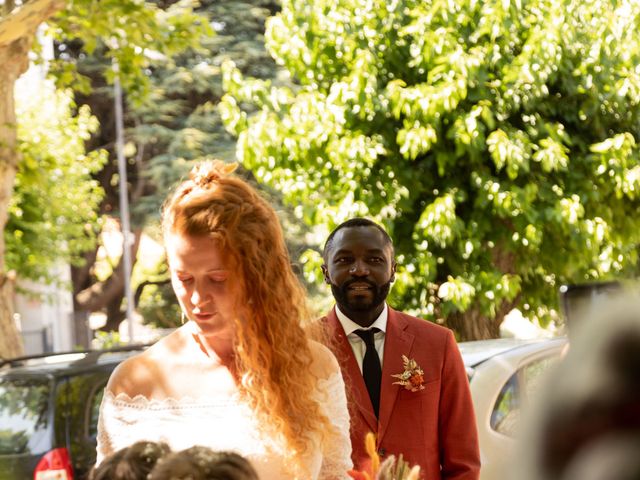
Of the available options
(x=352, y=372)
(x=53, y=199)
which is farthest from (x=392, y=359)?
(x=53, y=199)

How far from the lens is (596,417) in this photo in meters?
0.28

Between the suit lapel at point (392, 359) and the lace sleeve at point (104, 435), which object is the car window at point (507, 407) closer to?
the suit lapel at point (392, 359)

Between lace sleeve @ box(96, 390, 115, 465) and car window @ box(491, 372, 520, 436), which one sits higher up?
lace sleeve @ box(96, 390, 115, 465)

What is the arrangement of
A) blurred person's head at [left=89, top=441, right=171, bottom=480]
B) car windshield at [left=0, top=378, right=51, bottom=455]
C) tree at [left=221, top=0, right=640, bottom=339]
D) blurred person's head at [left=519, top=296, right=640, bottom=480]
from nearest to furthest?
blurred person's head at [left=519, top=296, right=640, bottom=480], blurred person's head at [left=89, top=441, right=171, bottom=480], car windshield at [left=0, top=378, right=51, bottom=455], tree at [left=221, top=0, right=640, bottom=339]

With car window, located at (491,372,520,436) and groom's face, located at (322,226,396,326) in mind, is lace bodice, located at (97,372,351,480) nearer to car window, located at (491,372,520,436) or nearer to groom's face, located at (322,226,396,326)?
groom's face, located at (322,226,396,326)

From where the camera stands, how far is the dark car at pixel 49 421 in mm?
7012

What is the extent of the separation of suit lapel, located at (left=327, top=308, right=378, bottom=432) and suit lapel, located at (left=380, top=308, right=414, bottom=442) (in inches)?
1.6

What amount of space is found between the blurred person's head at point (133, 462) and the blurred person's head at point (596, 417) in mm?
992

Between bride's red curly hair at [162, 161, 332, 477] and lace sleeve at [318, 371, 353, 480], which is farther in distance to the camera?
lace sleeve at [318, 371, 353, 480]

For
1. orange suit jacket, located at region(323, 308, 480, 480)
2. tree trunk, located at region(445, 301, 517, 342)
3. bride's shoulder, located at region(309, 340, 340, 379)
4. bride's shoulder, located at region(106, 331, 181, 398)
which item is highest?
bride's shoulder, located at region(106, 331, 181, 398)

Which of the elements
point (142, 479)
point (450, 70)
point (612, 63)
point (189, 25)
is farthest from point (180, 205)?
point (189, 25)

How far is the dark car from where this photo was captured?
7012 millimetres

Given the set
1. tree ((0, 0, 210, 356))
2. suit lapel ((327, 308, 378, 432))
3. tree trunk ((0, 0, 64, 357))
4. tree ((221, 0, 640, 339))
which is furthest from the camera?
tree ((0, 0, 210, 356))

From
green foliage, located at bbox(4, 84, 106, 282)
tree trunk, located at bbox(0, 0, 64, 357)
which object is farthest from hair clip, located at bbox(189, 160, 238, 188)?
green foliage, located at bbox(4, 84, 106, 282)
